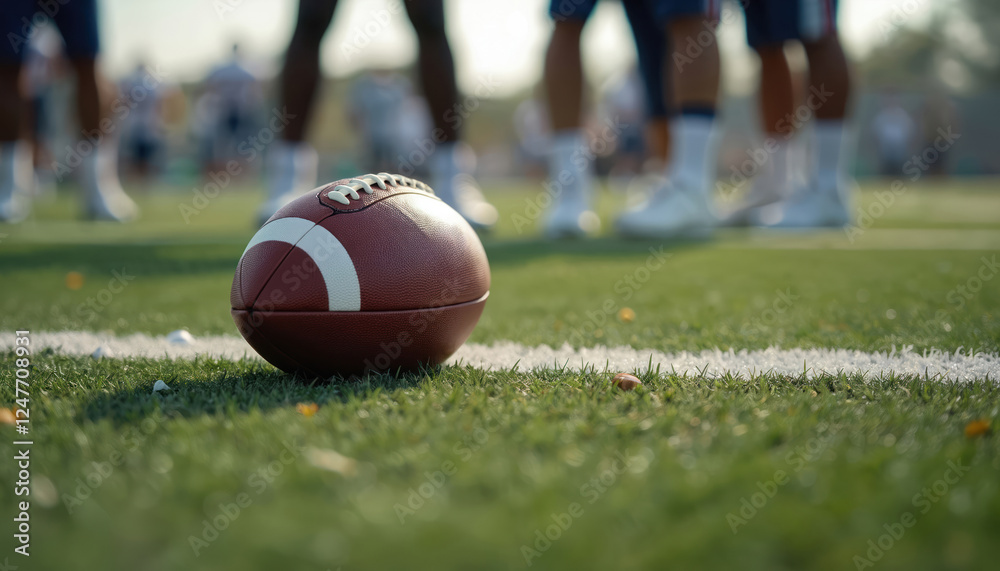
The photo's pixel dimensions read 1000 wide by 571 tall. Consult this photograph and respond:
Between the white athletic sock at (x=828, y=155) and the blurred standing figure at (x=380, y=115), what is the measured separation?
12.8m

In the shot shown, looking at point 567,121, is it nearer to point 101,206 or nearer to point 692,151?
point 692,151

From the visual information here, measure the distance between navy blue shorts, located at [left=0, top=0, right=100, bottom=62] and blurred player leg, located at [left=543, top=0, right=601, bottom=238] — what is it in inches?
136

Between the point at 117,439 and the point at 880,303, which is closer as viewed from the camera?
the point at 117,439

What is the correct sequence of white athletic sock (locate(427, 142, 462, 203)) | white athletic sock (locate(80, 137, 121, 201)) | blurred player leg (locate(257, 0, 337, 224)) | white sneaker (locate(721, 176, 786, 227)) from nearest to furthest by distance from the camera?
blurred player leg (locate(257, 0, 337, 224))
white athletic sock (locate(427, 142, 462, 203))
white sneaker (locate(721, 176, 786, 227))
white athletic sock (locate(80, 137, 121, 201))

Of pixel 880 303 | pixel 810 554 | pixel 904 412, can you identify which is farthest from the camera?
pixel 880 303

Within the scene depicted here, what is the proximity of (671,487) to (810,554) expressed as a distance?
0.70 ft

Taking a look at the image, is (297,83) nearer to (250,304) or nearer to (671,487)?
(250,304)

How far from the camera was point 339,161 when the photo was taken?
29.9 metres

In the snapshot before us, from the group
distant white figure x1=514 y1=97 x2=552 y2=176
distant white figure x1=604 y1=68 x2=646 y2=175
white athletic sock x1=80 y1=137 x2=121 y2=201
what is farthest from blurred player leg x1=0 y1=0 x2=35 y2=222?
distant white figure x1=514 y1=97 x2=552 y2=176

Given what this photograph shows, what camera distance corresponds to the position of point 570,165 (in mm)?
5094

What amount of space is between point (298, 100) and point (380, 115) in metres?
12.9

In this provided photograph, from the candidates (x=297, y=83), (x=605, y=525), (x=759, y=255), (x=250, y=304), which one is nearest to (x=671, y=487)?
(x=605, y=525)

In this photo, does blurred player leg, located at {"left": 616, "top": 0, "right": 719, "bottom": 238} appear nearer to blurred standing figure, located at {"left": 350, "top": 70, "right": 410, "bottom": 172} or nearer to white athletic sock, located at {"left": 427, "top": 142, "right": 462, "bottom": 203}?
white athletic sock, located at {"left": 427, "top": 142, "right": 462, "bottom": 203}

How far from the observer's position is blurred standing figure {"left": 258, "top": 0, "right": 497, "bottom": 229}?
15.9 ft
